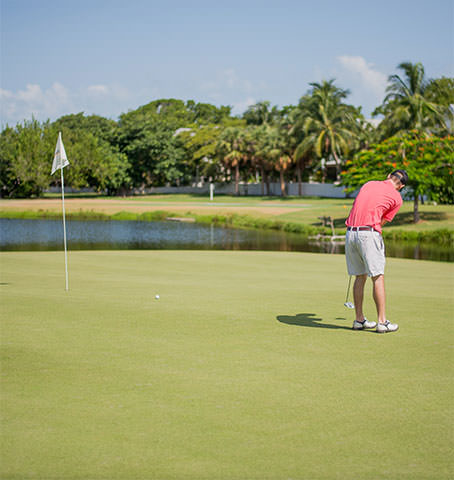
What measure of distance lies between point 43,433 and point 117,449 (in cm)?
66

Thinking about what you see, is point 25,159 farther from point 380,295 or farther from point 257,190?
point 380,295

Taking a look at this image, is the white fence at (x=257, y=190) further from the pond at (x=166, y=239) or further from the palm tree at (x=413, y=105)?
the pond at (x=166, y=239)

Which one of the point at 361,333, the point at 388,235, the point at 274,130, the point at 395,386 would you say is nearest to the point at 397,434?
the point at 395,386

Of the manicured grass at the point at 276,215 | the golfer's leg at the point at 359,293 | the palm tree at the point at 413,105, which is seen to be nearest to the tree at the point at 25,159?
the manicured grass at the point at 276,215

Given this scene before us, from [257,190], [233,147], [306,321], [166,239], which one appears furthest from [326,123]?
[306,321]

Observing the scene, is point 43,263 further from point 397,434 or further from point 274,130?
point 274,130

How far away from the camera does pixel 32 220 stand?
59812 millimetres

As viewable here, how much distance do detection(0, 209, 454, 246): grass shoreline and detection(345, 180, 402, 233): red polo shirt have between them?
34.4 metres

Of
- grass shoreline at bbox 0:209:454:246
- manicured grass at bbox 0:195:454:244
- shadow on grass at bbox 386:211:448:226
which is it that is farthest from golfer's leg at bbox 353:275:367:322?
shadow on grass at bbox 386:211:448:226

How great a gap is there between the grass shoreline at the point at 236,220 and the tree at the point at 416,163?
384 centimetres

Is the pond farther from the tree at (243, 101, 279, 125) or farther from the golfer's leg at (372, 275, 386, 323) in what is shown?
the tree at (243, 101, 279, 125)

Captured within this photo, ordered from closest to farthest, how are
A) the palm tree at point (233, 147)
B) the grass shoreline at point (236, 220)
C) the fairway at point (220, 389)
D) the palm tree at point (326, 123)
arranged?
the fairway at point (220, 389) < the grass shoreline at point (236, 220) < the palm tree at point (326, 123) < the palm tree at point (233, 147)

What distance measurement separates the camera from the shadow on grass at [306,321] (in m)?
8.45

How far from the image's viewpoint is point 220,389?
555cm
